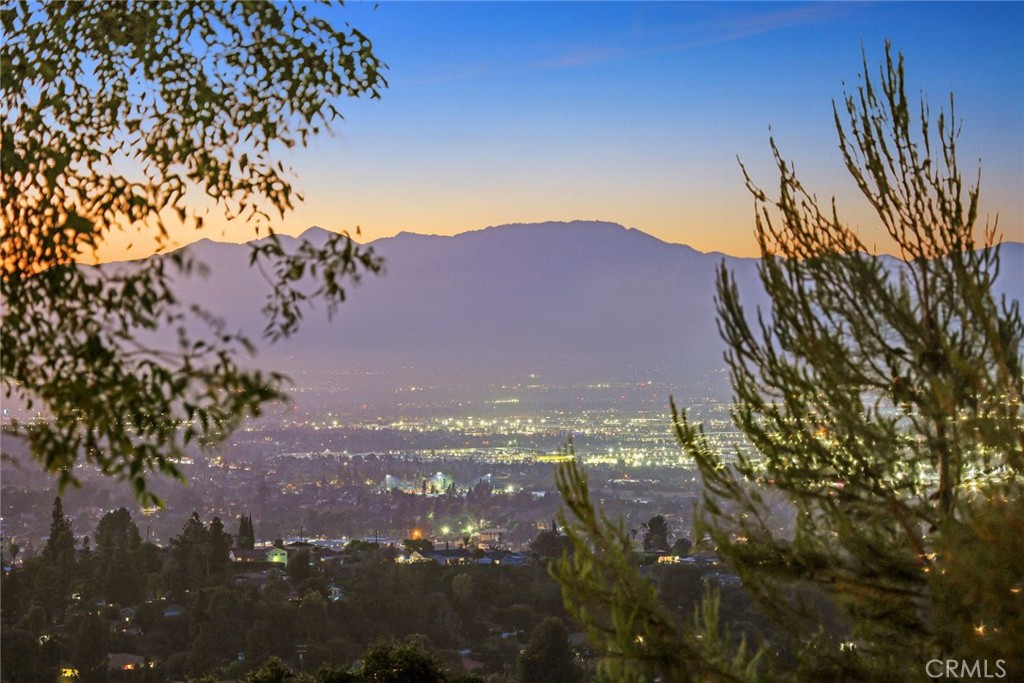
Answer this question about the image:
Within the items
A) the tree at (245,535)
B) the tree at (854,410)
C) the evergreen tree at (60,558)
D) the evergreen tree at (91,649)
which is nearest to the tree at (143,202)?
the tree at (854,410)

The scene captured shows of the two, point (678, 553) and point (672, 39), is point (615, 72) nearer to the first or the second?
point (672, 39)

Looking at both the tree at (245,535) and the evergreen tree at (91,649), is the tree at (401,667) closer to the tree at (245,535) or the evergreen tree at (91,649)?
the evergreen tree at (91,649)

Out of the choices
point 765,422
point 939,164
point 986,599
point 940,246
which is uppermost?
point 939,164

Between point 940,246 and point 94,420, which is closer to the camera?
point 94,420

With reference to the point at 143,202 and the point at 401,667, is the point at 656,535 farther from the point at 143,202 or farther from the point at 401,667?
the point at 143,202

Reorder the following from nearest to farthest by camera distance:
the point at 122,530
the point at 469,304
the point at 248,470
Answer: the point at 122,530 → the point at 248,470 → the point at 469,304

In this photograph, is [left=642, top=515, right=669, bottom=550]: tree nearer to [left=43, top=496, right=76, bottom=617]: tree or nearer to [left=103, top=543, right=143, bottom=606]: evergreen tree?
[left=103, top=543, right=143, bottom=606]: evergreen tree

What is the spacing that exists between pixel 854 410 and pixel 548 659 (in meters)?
6.21

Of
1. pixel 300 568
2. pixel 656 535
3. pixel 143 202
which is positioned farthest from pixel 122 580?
pixel 143 202

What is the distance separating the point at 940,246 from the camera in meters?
4.45

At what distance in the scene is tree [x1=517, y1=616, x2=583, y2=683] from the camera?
32.5 ft

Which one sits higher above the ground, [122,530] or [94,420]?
[94,420]

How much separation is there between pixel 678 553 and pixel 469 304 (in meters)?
16.2

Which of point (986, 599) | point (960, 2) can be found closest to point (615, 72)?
point (960, 2)
